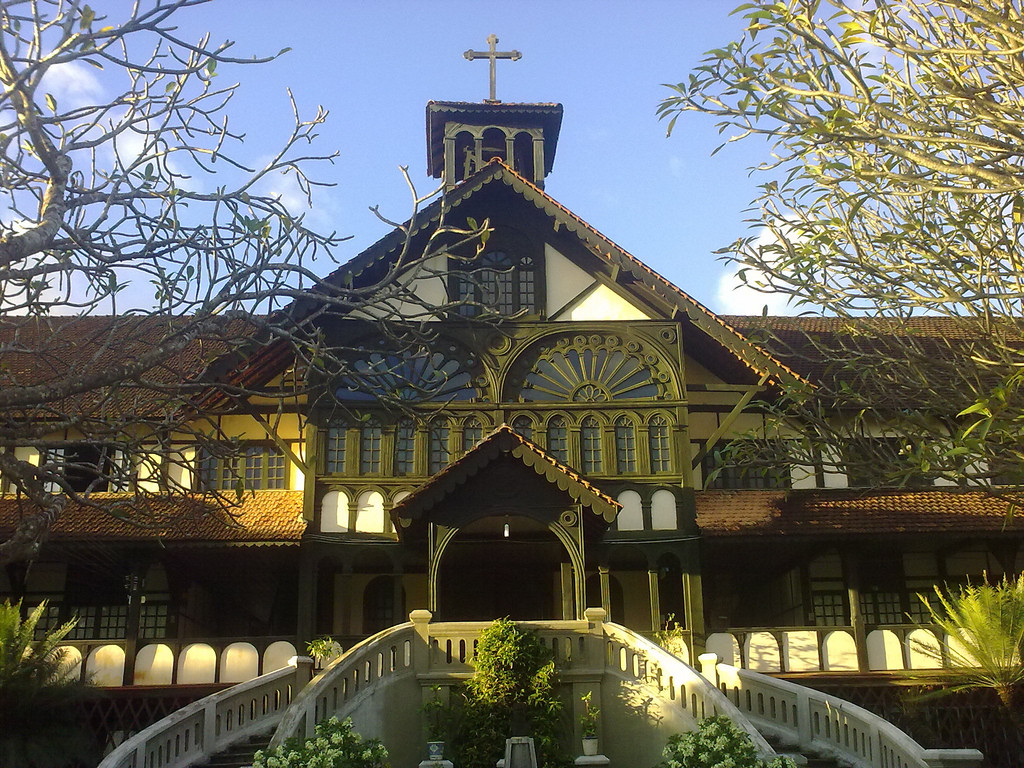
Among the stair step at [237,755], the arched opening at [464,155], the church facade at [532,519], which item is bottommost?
the stair step at [237,755]

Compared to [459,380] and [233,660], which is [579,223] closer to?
[459,380]

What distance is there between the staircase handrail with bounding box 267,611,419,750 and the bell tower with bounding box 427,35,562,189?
501 inches

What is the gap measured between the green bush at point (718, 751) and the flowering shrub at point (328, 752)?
357 cm

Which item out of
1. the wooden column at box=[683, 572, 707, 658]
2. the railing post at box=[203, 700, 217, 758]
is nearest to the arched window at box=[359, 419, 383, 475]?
the wooden column at box=[683, 572, 707, 658]

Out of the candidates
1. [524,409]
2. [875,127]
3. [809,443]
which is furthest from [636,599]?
[875,127]

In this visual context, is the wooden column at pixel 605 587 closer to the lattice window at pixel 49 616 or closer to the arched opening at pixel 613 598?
the arched opening at pixel 613 598

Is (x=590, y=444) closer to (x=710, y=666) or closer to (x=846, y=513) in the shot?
(x=846, y=513)

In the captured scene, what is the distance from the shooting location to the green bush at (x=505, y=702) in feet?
52.8

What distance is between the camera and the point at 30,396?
9.87 metres

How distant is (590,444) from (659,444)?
1.35m

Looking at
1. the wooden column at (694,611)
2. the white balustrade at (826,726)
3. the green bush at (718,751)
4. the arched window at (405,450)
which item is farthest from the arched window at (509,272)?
the green bush at (718,751)

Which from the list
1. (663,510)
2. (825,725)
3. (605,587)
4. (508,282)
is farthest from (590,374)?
(825,725)

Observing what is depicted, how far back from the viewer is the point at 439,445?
870 inches

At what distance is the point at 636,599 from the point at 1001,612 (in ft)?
23.0
